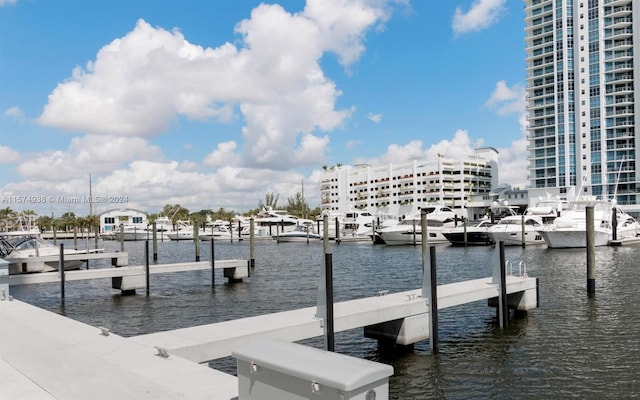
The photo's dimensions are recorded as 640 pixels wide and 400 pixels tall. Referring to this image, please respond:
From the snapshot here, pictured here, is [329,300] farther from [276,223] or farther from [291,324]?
[276,223]

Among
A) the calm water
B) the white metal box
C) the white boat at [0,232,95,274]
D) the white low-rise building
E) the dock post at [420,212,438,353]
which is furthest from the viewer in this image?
the white low-rise building

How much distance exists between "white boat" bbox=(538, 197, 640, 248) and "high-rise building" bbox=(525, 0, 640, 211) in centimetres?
5380

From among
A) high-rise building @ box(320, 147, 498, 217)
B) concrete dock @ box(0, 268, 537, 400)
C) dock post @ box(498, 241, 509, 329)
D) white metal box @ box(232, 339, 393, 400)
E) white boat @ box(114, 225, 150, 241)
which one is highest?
high-rise building @ box(320, 147, 498, 217)

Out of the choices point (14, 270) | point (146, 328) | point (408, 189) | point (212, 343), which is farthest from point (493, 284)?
point (408, 189)

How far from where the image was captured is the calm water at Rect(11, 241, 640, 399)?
13.8 m

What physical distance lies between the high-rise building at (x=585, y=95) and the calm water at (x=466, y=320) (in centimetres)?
8587

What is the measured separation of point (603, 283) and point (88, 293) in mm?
30388

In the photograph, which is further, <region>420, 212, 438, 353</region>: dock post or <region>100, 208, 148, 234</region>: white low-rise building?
<region>100, 208, 148, 234</region>: white low-rise building

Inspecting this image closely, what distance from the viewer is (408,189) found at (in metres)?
169

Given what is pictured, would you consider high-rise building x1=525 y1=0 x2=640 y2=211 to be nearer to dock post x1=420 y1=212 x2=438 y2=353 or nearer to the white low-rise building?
dock post x1=420 y1=212 x2=438 y2=353

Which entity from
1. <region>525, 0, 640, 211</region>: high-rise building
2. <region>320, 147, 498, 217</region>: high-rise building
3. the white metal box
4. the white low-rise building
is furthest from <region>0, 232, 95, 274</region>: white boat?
the white low-rise building

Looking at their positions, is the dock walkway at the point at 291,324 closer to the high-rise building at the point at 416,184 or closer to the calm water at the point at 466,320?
the calm water at the point at 466,320

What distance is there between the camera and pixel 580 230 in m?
60.9

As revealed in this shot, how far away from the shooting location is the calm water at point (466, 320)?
13.8 metres
